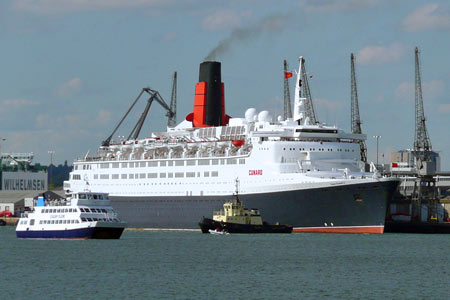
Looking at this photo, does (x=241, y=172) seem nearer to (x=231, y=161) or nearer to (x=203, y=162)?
(x=231, y=161)

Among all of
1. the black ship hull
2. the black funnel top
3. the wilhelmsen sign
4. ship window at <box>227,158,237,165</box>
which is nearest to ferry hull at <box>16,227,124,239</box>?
the black ship hull

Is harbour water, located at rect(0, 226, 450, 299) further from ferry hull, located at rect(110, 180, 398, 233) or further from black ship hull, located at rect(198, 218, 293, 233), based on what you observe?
ferry hull, located at rect(110, 180, 398, 233)

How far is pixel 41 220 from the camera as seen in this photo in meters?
79.6

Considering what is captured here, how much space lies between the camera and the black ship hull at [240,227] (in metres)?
85.6

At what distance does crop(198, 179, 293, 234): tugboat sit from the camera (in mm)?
86750

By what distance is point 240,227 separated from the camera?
3428 inches

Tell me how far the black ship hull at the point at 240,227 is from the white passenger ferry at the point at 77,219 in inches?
434

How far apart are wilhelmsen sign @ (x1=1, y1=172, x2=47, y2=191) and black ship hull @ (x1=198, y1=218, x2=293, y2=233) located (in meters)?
87.3

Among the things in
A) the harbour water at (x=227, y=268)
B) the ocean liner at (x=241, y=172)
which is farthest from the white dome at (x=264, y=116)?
the harbour water at (x=227, y=268)

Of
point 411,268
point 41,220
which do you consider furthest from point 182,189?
point 411,268

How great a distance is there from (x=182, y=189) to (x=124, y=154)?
11.1 metres

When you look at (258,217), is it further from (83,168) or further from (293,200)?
(83,168)

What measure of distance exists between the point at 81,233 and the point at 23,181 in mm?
100253

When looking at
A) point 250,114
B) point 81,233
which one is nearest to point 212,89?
point 250,114
